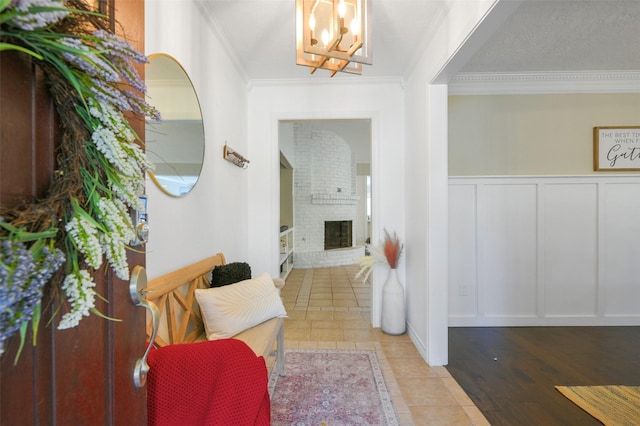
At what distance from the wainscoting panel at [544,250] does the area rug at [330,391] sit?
1.35m

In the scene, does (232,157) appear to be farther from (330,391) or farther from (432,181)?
(330,391)

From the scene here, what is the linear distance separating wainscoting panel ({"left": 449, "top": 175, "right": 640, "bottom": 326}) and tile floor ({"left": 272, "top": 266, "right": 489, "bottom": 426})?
0.93 meters

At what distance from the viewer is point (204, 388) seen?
0.78 metres

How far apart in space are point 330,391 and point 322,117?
246cm

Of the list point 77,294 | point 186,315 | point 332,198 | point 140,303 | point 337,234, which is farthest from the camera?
point 337,234

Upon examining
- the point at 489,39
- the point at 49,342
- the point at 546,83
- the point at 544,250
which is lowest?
the point at 544,250

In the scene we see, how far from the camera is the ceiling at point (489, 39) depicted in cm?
188

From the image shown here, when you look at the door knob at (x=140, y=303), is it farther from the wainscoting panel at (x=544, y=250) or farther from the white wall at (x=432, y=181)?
the wainscoting panel at (x=544, y=250)

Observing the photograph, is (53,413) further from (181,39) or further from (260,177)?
(260,177)

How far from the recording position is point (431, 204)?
84.7 inches

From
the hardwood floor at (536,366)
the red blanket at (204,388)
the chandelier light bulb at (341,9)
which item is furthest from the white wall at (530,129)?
the red blanket at (204,388)

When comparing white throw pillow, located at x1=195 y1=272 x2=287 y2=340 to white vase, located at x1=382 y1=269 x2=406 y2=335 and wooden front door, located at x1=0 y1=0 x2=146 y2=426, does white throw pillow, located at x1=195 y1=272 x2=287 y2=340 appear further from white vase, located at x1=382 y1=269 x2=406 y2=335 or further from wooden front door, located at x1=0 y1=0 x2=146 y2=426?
white vase, located at x1=382 y1=269 x2=406 y2=335

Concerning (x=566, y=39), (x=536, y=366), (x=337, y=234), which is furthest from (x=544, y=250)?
(x=337, y=234)

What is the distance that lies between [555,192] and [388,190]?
1.76 m
